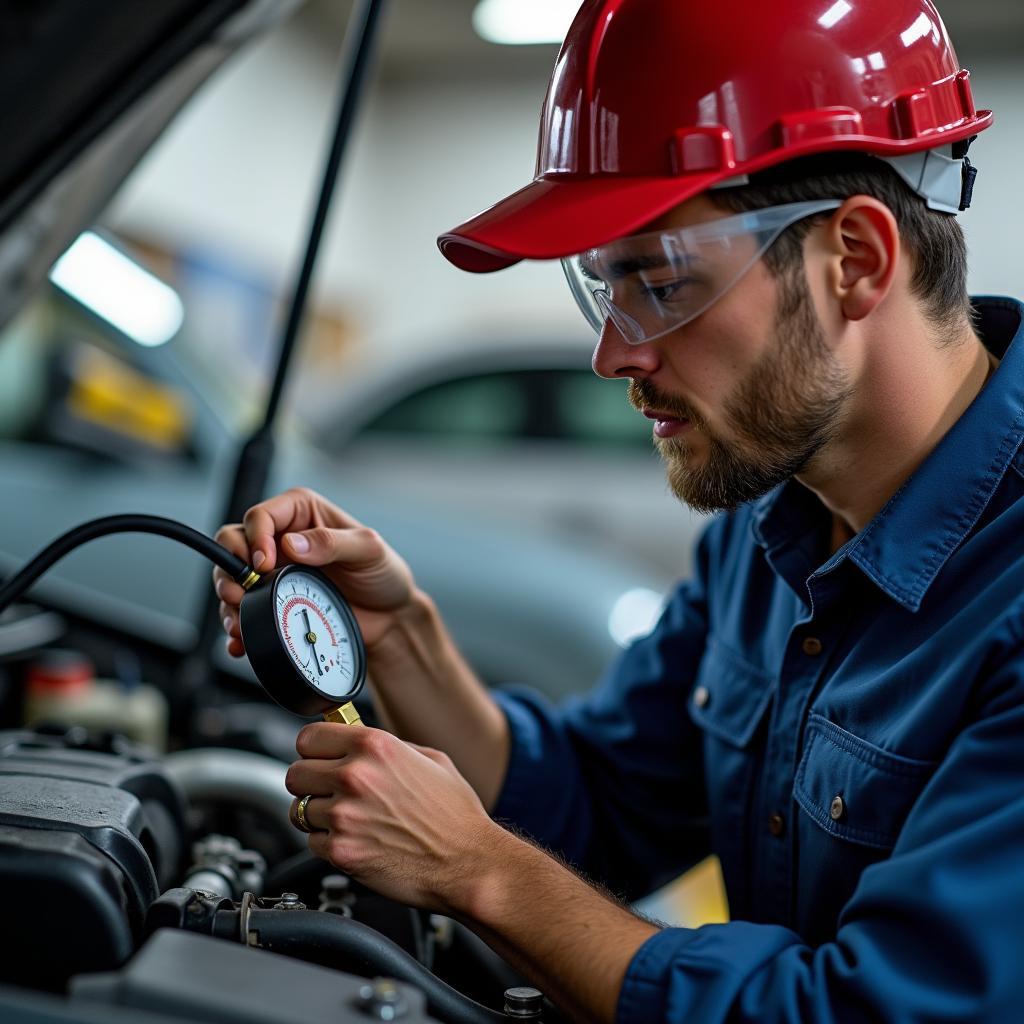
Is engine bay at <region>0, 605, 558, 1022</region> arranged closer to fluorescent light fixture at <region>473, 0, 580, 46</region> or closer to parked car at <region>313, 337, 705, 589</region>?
parked car at <region>313, 337, 705, 589</region>

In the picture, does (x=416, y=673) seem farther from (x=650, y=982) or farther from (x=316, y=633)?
(x=650, y=982)

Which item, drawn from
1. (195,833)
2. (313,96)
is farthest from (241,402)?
(313,96)

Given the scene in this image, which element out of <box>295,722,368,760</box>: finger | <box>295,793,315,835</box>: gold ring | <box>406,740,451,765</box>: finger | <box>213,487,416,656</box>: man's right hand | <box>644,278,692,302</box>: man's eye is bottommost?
<box>295,793,315,835</box>: gold ring

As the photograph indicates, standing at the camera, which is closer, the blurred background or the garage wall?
the blurred background

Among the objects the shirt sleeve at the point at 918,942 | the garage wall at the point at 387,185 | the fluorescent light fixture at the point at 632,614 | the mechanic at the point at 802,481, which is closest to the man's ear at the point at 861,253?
the mechanic at the point at 802,481

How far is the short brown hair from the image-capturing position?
1095mm

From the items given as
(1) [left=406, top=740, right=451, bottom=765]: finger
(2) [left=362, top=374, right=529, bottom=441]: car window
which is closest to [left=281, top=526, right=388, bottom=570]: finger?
(1) [left=406, top=740, right=451, bottom=765]: finger

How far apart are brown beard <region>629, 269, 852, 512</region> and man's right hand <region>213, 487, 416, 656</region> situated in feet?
1.23

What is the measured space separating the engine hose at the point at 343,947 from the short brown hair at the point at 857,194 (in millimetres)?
686

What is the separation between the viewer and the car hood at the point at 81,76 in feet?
3.03

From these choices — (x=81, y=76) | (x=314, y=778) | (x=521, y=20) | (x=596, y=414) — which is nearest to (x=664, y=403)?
(x=314, y=778)

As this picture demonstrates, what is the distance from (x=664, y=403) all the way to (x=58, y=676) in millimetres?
1171

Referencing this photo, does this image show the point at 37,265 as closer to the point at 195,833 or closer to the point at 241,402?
the point at 195,833

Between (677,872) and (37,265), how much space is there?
1.07 metres
